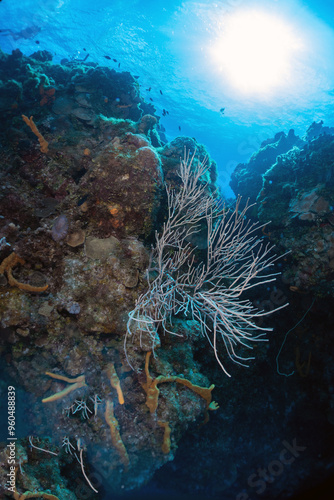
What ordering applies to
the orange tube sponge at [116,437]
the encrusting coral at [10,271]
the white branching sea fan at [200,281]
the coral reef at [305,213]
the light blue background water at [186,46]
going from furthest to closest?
the light blue background water at [186,46]
the coral reef at [305,213]
the encrusting coral at [10,271]
the orange tube sponge at [116,437]
the white branching sea fan at [200,281]

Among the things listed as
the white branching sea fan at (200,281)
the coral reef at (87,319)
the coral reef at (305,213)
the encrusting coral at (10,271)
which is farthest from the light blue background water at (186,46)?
the encrusting coral at (10,271)

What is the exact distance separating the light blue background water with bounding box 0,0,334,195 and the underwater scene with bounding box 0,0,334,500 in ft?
37.7

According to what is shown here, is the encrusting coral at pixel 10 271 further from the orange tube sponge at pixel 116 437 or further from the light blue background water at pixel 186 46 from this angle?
the light blue background water at pixel 186 46

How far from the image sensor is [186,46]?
1920 centimetres

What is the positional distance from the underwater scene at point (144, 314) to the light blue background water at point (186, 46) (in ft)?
37.7

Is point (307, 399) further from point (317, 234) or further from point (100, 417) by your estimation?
point (100, 417)

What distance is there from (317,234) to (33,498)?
7627 mm

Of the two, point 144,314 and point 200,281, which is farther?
point 144,314

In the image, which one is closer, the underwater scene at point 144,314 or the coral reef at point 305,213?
the underwater scene at point 144,314

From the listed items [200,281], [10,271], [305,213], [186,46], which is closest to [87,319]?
[10,271]

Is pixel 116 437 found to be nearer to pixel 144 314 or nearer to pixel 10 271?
pixel 144 314

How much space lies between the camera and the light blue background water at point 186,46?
1543 centimetres

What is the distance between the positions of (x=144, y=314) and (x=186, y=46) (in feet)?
80.5

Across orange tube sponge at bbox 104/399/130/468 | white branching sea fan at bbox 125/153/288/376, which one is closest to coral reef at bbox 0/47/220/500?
orange tube sponge at bbox 104/399/130/468
